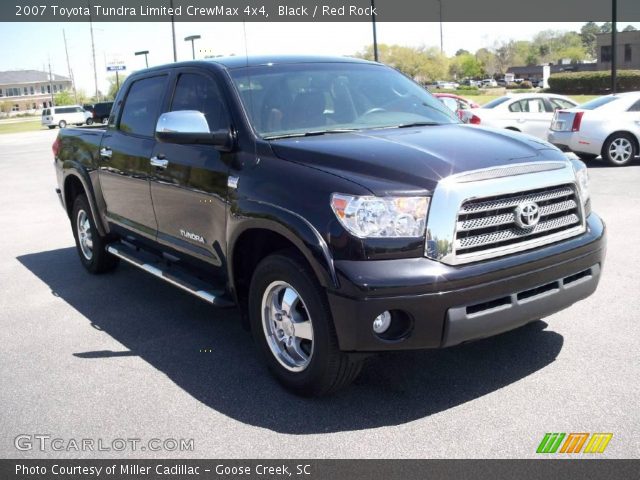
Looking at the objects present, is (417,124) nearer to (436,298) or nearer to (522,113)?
(436,298)

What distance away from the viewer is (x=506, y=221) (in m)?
3.62

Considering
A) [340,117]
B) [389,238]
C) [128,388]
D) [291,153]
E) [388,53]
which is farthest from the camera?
[388,53]

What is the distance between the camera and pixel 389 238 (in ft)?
11.2

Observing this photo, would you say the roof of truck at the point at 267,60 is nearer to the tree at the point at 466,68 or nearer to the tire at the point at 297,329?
the tire at the point at 297,329

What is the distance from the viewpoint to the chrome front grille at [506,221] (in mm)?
3490

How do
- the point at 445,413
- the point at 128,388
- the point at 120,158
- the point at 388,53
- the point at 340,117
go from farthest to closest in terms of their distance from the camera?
the point at 388,53, the point at 120,158, the point at 340,117, the point at 128,388, the point at 445,413

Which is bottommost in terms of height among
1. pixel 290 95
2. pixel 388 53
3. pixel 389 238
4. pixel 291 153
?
pixel 389 238

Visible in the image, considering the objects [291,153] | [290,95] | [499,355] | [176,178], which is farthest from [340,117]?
[499,355]

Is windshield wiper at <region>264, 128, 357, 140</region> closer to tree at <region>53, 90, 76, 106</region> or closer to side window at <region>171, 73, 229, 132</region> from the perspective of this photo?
side window at <region>171, 73, 229, 132</region>

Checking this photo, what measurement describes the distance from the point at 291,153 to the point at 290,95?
840 millimetres

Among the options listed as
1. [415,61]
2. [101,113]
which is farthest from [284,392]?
[415,61]

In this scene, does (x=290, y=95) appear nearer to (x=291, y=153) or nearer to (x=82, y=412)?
(x=291, y=153)

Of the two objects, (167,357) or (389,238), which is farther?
(167,357)

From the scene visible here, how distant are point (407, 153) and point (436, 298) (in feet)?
2.90
